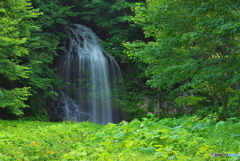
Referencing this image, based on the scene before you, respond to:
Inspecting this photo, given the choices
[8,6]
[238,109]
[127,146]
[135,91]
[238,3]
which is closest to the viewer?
[127,146]

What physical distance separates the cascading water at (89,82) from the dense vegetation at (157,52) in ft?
3.67

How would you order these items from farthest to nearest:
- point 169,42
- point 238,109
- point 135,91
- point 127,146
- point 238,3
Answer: point 135,91 < point 169,42 < point 238,109 < point 238,3 < point 127,146

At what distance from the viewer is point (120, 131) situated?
6.47 metres

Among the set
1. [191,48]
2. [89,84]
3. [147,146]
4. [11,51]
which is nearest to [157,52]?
[191,48]

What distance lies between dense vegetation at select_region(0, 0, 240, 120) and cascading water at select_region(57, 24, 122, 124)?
1120mm

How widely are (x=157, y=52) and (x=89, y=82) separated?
46.0ft

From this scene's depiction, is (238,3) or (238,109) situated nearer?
(238,3)

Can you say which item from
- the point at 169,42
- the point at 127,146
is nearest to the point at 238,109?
the point at 169,42

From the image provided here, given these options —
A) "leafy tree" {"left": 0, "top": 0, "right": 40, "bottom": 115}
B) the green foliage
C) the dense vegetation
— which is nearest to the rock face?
the dense vegetation

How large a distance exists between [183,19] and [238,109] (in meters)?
3.08

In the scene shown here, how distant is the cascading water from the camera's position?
20516 mm

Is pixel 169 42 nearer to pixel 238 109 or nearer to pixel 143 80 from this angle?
pixel 238 109

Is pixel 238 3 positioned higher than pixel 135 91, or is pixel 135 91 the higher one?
pixel 238 3

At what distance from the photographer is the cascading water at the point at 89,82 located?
67.3ft
